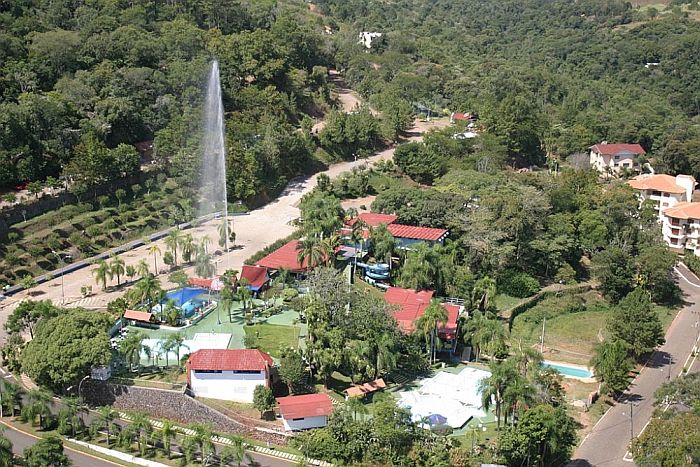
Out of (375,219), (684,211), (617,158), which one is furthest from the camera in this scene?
(617,158)

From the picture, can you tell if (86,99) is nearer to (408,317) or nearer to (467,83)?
(408,317)

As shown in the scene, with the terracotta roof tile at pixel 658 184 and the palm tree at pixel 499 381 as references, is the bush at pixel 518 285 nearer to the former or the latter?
the palm tree at pixel 499 381

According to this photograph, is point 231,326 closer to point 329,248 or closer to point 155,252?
point 329,248

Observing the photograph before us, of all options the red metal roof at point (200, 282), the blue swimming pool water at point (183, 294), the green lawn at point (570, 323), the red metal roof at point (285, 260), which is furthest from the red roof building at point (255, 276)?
the green lawn at point (570, 323)

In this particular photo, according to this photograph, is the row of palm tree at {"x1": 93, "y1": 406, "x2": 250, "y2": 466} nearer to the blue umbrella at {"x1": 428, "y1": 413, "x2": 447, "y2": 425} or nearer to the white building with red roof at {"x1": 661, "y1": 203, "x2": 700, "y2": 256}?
the blue umbrella at {"x1": 428, "y1": 413, "x2": 447, "y2": 425}

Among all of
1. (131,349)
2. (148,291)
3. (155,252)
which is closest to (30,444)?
(131,349)
